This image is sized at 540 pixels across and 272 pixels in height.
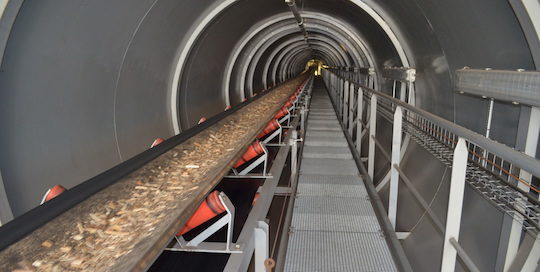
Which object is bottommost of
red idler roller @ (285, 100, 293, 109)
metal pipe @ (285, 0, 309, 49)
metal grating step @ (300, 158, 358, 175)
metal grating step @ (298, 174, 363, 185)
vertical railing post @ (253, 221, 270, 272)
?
metal grating step @ (300, 158, 358, 175)

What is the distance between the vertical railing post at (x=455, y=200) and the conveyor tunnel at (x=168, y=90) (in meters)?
0.66

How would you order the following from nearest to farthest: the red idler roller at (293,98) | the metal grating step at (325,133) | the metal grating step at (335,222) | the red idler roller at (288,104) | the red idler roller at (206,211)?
the red idler roller at (206,211)
the metal grating step at (335,222)
the red idler roller at (288,104)
the metal grating step at (325,133)
the red idler roller at (293,98)

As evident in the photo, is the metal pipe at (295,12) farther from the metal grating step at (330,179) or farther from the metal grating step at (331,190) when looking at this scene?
the metal grating step at (331,190)

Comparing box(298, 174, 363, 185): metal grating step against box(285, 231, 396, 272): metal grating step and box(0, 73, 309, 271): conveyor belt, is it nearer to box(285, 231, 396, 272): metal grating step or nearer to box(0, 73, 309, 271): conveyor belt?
box(285, 231, 396, 272): metal grating step

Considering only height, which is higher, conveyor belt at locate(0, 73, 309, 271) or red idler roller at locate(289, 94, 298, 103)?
conveyor belt at locate(0, 73, 309, 271)

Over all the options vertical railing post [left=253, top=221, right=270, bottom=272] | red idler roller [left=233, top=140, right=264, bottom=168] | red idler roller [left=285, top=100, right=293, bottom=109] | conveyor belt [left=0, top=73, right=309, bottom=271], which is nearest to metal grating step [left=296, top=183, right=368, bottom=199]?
red idler roller [left=233, top=140, right=264, bottom=168]

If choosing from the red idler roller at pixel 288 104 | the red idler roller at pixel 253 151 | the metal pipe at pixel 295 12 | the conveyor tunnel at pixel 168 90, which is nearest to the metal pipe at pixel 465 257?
the conveyor tunnel at pixel 168 90

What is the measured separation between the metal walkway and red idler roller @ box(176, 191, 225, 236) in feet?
2.97

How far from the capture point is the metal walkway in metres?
2.92

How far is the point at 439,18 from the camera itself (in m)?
4.12

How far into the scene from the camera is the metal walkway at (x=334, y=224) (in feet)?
9.59

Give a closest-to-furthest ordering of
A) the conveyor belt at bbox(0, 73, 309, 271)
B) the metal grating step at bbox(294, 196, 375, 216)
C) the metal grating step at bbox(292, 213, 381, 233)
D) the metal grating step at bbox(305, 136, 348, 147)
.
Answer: the conveyor belt at bbox(0, 73, 309, 271), the metal grating step at bbox(292, 213, 381, 233), the metal grating step at bbox(294, 196, 375, 216), the metal grating step at bbox(305, 136, 348, 147)

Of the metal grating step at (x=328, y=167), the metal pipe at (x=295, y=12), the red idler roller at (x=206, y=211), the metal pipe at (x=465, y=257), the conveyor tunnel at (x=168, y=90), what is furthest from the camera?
the metal pipe at (x=295, y=12)

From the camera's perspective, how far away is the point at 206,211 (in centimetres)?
221
